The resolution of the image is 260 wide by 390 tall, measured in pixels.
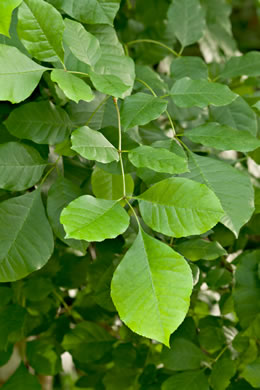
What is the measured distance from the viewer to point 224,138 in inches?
22.2

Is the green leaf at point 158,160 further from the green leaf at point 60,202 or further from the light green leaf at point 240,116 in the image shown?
the light green leaf at point 240,116

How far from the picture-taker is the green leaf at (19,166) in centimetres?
56

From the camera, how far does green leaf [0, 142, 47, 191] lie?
56 cm

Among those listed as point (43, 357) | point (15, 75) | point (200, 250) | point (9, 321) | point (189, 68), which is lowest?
point (43, 357)

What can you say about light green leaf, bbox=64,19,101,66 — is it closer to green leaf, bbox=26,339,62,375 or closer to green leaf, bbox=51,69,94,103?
green leaf, bbox=51,69,94,103

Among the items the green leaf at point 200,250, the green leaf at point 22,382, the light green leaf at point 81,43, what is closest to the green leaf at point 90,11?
the light green leaf at point 81,43

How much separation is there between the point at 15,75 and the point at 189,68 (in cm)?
35

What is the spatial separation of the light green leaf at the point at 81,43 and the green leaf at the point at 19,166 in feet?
0.45

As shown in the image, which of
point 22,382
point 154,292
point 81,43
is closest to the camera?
point 154,292

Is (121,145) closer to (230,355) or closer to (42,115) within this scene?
(42,115)

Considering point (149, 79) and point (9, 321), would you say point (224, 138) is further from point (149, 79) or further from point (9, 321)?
point (9, 321)

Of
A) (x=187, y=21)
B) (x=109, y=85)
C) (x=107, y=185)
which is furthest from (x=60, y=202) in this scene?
(x=187, y=21)

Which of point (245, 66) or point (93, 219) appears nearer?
point (93, 219)

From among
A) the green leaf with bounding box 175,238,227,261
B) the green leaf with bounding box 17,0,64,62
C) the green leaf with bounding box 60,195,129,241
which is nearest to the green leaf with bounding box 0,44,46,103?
the green leaf with bounding box 17,0,64,62
